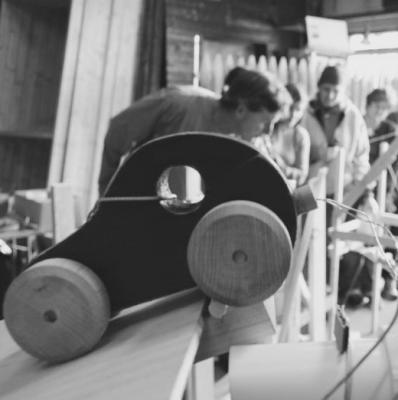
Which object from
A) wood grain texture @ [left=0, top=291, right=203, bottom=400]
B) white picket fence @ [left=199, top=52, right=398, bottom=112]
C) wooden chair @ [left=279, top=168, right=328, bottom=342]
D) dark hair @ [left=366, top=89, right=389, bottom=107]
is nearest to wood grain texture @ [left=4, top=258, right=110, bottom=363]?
wood grain texture @ [left=0, top=291, right=203, bottom=400]

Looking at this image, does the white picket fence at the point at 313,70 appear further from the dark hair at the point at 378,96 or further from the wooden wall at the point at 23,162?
the wooden wall at the point at 23,162

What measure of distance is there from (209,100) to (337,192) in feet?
1.71

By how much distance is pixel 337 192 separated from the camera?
1.74 meters

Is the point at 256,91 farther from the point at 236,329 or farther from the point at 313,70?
the point at 313,70

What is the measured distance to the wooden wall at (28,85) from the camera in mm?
2521

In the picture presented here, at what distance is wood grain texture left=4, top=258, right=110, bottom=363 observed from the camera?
432mm

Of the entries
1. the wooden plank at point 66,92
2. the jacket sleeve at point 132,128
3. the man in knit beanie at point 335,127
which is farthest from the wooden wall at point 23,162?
the man in knit beanie at point 335,127

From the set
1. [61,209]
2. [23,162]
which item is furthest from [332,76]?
[61,209]

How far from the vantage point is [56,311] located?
0.43 metres

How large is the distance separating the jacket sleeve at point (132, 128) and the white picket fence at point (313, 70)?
201 centimetres

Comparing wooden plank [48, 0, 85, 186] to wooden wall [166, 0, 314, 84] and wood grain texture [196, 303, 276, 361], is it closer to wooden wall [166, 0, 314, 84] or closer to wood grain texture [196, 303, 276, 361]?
wooden wall [166, 0, 314, 84]

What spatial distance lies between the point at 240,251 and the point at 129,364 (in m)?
0.11

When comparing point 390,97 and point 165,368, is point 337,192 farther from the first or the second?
point 390,97

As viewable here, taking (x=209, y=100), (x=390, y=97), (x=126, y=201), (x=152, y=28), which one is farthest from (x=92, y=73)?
(x=126, y=201)
